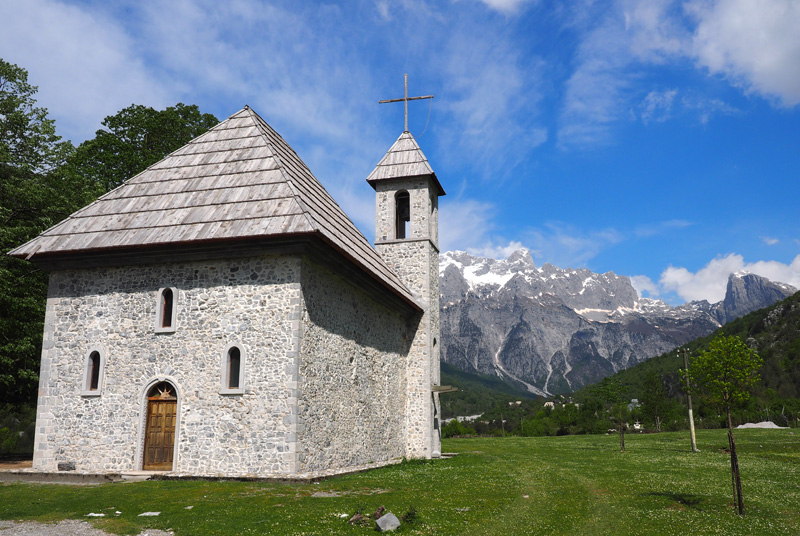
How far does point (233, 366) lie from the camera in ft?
50.9

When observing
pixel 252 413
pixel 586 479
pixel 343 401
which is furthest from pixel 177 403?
pixel 586 479

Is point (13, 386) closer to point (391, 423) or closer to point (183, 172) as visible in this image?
point (183, 172)

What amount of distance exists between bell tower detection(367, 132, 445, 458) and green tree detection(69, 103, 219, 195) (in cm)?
1132

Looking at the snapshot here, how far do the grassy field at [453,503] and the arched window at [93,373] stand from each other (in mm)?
3072

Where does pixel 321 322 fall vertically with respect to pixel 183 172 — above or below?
below

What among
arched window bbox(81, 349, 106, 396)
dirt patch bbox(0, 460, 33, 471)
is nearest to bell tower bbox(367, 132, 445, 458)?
arched window bbox(81, 349, 106, 396)

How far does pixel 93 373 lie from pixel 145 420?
2187 millimetres

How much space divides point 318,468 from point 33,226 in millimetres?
15561

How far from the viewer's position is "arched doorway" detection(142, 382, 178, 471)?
1545cm

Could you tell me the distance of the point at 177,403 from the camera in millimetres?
15414

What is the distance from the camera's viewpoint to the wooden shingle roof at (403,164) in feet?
88.7

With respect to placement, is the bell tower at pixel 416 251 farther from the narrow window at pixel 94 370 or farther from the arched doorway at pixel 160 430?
the narrow window at pixel 94 370

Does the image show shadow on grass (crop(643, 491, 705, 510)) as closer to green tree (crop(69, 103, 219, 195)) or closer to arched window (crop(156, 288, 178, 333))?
arched window (crop(156, 288, 178, 333))

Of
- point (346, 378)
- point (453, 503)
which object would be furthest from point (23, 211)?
point (453, 503)
